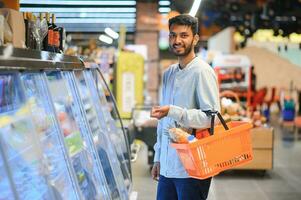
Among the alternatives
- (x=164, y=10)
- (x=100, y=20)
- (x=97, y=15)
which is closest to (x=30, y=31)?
(x=97, y=15)

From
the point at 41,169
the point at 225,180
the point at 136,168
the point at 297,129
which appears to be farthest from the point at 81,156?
the point at 297,129

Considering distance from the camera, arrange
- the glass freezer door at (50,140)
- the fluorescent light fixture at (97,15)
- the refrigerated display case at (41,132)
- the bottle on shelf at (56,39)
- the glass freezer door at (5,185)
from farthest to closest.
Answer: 1. the fluorescent light fixture at (97,15)
2. the bottle on shelf at (56,39)
3. the glass freezer door at (50,140)
4. the refrigerated display case at (41,132)
5. the glass freezer door at (5,185)

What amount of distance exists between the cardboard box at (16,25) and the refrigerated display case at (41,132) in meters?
0.20

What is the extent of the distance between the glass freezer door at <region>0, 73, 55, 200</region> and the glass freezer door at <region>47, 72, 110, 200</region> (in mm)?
526

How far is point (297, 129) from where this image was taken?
13086 mm

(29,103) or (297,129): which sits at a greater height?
(29,103)

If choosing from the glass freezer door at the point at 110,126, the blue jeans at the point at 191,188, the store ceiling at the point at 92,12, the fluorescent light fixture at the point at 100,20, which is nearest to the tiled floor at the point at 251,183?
the glass freezer door at the point at 110,126

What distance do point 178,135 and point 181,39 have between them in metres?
0.60

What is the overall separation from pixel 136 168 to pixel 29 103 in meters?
5.65

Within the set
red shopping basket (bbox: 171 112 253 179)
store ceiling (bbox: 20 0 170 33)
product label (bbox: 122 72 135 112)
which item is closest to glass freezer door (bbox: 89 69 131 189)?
red shopping basket (bbox: 171 112 253 179)

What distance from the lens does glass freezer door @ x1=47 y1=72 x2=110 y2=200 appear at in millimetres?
2814

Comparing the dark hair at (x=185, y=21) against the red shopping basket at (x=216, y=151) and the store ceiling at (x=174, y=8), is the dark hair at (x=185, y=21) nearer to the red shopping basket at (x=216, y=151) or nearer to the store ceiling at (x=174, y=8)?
the red shopping basket at (x=216, y=151)

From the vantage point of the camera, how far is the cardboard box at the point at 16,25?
7.93ft

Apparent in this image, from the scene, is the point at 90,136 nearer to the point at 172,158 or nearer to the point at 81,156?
the point at 81,156
